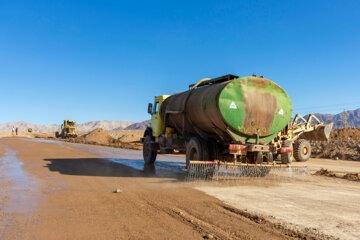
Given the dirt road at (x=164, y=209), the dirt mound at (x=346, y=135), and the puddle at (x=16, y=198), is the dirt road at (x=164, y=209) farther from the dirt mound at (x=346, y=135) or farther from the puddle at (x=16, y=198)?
the dirt mound at (x=346, y=135)

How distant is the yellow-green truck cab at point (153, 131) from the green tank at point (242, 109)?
3.45 m

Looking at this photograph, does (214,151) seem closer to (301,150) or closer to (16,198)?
(16,198)

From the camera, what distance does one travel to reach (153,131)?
514 inches

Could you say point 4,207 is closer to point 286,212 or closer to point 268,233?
point 268,233

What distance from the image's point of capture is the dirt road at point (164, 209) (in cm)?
383

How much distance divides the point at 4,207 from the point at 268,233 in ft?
14.5

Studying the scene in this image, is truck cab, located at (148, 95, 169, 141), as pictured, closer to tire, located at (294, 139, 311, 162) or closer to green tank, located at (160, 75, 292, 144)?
green tank, located at (160, 75, 292, 144)

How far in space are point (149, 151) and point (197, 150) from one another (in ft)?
14.8

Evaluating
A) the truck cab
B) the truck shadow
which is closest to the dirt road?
the truck shadow

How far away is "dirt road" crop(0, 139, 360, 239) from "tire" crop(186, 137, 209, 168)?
3.32 ft

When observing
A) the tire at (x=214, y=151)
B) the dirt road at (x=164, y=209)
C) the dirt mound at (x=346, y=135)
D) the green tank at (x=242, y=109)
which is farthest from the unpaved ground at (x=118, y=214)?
the dirt mound at (x=346, y=135)

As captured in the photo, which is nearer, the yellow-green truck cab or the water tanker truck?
the water tanker truck

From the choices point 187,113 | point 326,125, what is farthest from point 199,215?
point 326,125

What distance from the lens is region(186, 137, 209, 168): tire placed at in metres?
8.62
